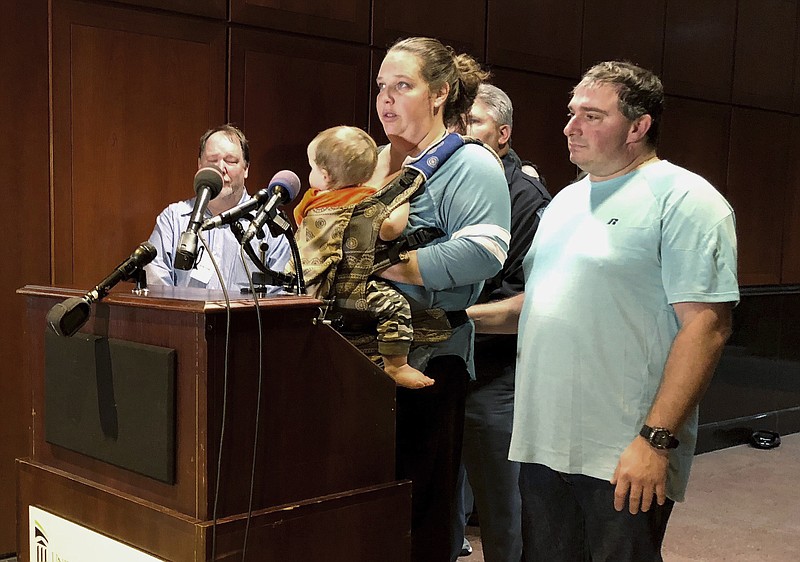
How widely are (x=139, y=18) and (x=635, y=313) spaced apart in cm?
211

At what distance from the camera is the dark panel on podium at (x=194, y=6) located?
2992 millimetres

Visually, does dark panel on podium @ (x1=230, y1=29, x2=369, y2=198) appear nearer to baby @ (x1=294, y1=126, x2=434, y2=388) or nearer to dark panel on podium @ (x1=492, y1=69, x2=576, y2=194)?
dark panel on podium @ (x1=492, y1=69, x2=576, y2=194)

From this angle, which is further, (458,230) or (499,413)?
(499,413)

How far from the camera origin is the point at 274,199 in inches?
59.0

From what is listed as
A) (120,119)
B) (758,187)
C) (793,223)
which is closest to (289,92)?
(120,119)

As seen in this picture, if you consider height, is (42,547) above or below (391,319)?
below

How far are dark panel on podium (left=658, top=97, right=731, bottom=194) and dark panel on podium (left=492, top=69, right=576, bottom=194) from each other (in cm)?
72

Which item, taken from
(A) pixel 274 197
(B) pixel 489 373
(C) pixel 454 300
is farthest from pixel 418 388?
(B) pixel 489 373

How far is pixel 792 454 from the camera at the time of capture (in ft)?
16.6

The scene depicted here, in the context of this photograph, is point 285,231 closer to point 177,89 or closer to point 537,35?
point 177,89

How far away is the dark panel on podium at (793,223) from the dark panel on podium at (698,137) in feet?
2.31

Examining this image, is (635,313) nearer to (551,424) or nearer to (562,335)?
(562,335)

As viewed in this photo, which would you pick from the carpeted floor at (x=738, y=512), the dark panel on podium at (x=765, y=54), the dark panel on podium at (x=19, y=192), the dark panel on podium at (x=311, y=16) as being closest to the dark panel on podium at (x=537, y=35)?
the dark panel on podium at (x=311, y=16)

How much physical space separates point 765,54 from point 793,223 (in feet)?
3.58
